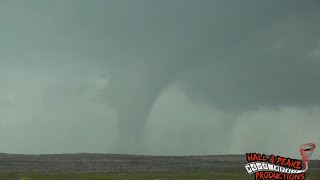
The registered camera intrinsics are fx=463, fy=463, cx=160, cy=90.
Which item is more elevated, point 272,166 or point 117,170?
point 117,170

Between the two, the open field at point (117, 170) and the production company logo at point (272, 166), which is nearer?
the production company logo at point (272, 166)

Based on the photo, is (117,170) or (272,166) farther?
(117,170)

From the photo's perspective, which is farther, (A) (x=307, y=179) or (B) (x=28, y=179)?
(A) (x=307, y=179)

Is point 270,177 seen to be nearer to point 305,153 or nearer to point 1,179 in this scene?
point 305,153

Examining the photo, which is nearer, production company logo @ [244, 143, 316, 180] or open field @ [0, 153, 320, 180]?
production company logo @ [244, 143, 316, 180]

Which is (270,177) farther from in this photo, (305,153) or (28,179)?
(28,179)

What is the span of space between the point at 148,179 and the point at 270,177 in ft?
87.2

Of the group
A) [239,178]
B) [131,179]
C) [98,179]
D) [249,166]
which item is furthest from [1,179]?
[249,166]

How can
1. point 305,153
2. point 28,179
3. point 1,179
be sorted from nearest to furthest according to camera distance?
point 305,153 < point 28,179 < point 1,179

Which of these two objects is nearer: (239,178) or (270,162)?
(270,162)

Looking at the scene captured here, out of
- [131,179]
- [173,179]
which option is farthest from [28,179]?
[173,179]

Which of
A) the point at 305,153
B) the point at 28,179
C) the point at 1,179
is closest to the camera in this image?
the point at 305,153

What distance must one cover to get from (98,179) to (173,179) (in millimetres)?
9736

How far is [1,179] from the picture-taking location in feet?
195
